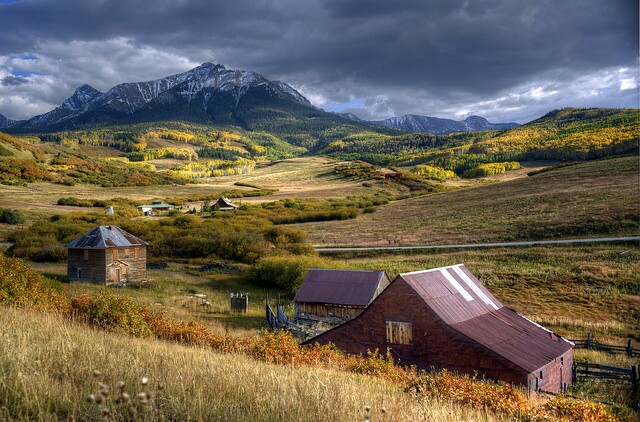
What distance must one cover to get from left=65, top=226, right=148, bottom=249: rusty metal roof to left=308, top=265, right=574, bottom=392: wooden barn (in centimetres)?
2658

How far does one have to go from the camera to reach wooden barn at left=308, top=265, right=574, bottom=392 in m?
19.6

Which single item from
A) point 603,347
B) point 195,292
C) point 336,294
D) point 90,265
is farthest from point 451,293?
point 90,265

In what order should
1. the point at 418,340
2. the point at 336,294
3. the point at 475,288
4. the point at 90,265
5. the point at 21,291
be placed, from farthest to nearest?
the point at 90,265 < the point at 336,294 < the point at 475,288 < the point at 418,340 < the point at 21,291

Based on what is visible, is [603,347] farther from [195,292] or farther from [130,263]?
[130,263]

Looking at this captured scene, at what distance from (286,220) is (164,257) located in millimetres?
32013

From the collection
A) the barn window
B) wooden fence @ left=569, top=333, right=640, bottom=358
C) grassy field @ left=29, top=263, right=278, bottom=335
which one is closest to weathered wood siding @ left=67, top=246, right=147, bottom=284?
grassy field @ left=29, top=263, right=278, bottom=335

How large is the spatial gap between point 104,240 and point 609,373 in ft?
126

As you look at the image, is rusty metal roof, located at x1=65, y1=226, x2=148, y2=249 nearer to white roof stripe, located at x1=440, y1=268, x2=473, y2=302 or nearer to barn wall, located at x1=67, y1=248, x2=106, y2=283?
barn wall, located at x1=67, y1=248, x2=106, y2=283

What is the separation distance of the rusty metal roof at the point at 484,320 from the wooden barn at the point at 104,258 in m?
30.5

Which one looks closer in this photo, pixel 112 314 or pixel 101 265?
pixel 112 314

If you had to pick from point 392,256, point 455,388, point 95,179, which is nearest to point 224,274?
point 392,256

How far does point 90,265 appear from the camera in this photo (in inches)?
1737

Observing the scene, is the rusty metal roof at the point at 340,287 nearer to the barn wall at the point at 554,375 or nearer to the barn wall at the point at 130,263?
the barn wall at the point at 554,375

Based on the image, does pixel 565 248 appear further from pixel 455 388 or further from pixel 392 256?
pixel 455 388
